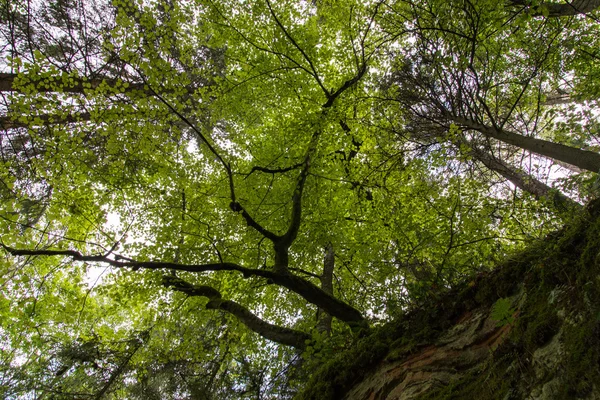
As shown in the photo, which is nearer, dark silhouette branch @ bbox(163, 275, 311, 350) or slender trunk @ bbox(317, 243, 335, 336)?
dark silhouette branch @ bbox(163, 275, 311, 350)

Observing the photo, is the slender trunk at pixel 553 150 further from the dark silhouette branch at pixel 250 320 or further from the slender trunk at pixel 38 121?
the slender trunk at pixel 38 121

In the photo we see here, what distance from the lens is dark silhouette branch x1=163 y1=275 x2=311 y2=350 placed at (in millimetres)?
5784

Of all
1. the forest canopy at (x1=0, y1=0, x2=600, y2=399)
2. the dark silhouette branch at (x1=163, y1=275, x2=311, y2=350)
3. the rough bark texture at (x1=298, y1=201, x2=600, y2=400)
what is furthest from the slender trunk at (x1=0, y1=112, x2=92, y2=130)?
the rough bark texture at (x1=298, y1=201, x2=600, y2=400)

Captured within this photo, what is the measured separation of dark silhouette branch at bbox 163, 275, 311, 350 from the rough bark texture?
67.1 inches

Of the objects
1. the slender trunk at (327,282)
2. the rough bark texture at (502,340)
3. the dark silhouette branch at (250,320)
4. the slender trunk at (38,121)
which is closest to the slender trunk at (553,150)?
the rough bark texture at (502,340)

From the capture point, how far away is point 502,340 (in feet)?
8.09

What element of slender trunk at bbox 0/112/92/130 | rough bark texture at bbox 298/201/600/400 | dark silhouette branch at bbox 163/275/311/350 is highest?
slender trunk at bbox 0/112/92/130

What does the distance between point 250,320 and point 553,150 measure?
6.58 m

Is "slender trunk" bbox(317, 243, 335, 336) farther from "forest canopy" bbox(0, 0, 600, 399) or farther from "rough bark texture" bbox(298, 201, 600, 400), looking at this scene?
"rough bark texture" bbox(298, 201, 600, 400)

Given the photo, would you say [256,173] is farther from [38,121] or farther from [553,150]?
[553,150]

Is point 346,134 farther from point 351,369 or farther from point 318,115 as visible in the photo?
point 351,369

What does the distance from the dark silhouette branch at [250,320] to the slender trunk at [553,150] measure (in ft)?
17.9

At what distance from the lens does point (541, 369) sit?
6.24 ft

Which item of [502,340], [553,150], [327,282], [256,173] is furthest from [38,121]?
[553,150]
